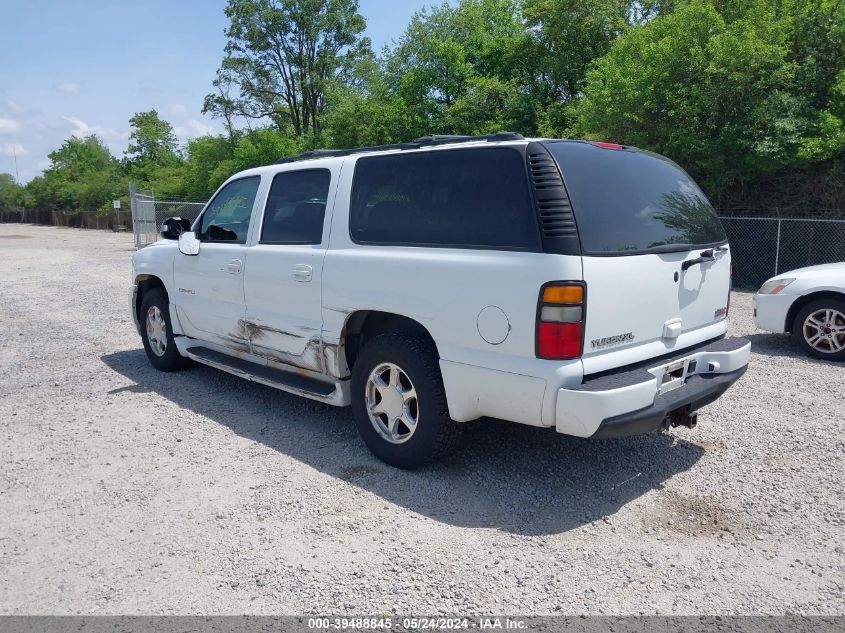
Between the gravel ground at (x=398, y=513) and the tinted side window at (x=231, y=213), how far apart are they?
1438 millimetres

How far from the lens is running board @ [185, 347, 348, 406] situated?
4582mm

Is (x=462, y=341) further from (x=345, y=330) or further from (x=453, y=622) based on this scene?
(x=453, y=622)

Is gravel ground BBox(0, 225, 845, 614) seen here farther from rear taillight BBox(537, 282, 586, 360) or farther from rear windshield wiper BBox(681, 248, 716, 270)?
rear windshield wiper BBox(681, 248, 716, 270)

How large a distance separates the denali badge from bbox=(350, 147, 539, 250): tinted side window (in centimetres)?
60

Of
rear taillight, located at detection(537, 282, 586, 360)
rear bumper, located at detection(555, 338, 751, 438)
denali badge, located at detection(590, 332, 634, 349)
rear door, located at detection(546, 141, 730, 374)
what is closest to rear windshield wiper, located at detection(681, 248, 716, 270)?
rear door, located at detection(546, 141, 730, 374)

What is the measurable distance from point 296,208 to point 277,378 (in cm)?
130

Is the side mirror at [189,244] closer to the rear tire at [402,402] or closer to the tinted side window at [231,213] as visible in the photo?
the tinted side window at [231,213]

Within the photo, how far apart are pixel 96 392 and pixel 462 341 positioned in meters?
4.06

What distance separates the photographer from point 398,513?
371 centimetres

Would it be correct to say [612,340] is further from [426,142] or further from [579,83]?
[579,83]

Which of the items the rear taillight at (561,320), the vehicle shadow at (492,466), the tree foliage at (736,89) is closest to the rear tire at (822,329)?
the vehicle shadow at (492,466)

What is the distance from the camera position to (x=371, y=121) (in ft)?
95.2

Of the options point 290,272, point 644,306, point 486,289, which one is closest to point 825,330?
point 644,306

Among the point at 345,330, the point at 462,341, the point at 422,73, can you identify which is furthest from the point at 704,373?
the point at 422,73
